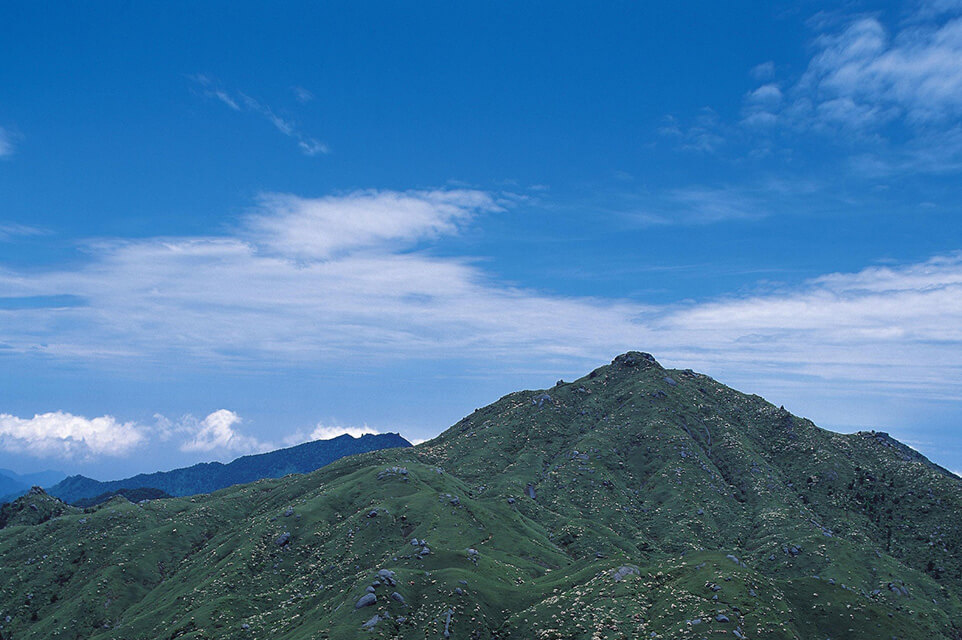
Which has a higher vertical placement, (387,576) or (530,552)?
(387,576)

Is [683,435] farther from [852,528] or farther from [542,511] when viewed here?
[542,511]

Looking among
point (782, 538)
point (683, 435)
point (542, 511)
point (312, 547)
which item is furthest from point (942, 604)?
point (312, 547)

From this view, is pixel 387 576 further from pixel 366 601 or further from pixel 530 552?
pixel 530 552

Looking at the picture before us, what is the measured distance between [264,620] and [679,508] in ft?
371

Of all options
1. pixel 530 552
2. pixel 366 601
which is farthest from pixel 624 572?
pixel 366 601

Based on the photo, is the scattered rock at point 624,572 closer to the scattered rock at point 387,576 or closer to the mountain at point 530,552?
the mountain at point 530,552

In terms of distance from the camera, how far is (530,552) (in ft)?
364

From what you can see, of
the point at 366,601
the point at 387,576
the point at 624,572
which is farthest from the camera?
the point at 624,572

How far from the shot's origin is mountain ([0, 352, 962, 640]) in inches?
2908

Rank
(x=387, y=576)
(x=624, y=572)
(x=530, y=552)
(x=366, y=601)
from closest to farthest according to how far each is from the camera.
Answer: (x=366, y=601) → (x=387, y=576) → (x=624, y=572) → (x=530, y=552)

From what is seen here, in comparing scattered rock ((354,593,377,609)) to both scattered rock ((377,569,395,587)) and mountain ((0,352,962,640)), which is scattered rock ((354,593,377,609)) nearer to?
mountain ((0,352,962,640))

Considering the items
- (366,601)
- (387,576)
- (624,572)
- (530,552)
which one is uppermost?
(387,576)

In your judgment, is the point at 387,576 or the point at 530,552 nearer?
the point at 387,576

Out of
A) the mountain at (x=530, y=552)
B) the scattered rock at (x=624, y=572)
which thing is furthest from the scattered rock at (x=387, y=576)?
the scattered rock at (x=624, y=572)
